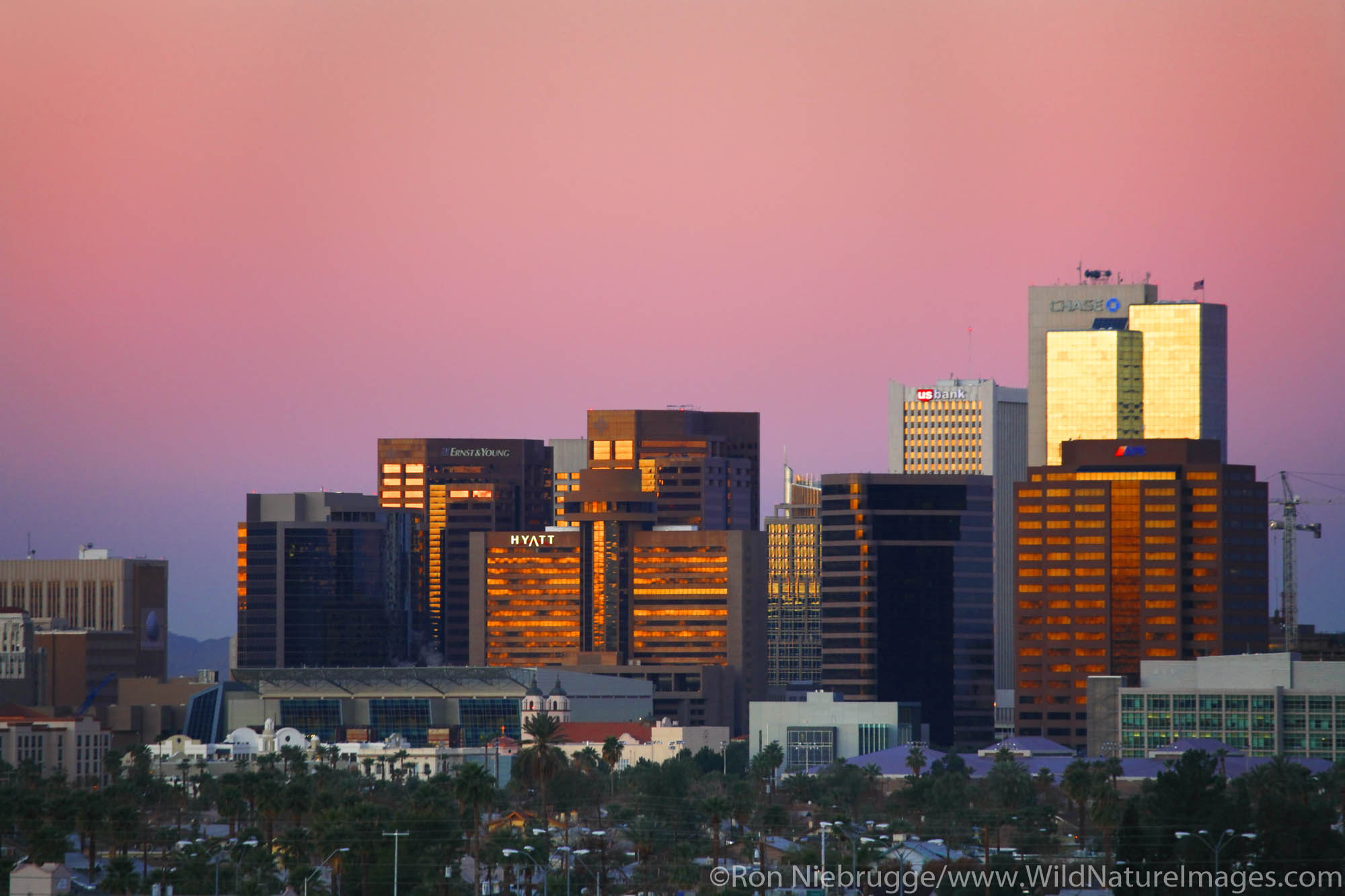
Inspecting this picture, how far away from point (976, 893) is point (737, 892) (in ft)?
61.1

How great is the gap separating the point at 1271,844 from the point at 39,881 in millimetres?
95557

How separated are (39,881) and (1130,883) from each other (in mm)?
84421

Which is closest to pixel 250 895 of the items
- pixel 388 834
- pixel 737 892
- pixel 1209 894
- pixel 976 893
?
pixel 388 834

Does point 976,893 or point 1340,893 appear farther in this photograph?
point 976,893

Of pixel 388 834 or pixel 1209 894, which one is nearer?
pixel 1209 894

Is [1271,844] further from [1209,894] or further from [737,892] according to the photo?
[737,892]

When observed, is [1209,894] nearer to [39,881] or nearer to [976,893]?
[976,893]

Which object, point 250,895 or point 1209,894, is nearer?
point 1209,894

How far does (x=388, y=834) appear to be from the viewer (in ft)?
651

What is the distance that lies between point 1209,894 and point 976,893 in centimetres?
1951

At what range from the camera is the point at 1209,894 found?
18588cm

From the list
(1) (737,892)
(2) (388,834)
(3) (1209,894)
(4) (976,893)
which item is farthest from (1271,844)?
(2) (388,834)

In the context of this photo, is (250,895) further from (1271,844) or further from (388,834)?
(1271,844)

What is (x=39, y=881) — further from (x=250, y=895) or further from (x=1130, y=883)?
(x=1130, y=883)
